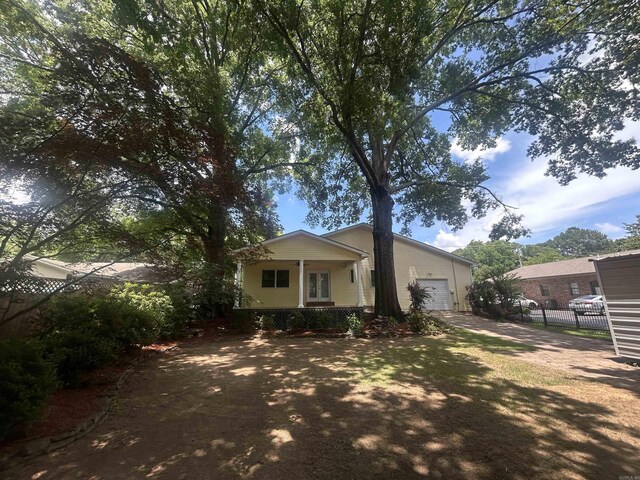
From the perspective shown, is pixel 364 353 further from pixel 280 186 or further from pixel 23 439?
pixel 280 186

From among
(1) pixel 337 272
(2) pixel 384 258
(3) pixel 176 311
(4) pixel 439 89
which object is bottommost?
(3) pixel 176 311

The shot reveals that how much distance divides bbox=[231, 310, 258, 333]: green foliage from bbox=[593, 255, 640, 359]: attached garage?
1143cm

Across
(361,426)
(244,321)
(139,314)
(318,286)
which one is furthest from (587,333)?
(139,314)

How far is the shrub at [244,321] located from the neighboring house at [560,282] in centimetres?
2380

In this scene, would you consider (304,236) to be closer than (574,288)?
Yes

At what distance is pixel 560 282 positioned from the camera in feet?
89.2

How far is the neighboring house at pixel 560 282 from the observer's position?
25062 millimetres

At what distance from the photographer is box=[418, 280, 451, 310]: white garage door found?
18.7 m

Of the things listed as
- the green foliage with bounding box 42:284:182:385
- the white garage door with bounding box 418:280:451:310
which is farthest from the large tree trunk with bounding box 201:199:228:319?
the white garage door with bounding box 418:280:451:310

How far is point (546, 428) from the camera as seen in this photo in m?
3.37

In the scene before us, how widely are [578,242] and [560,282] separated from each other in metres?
58.6

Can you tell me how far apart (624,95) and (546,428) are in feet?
45.0

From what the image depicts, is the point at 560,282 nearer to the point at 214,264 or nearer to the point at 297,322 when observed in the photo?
the point at 297,322

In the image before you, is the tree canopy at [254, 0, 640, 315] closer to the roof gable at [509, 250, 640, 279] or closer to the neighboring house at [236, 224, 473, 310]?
the neighboring house at [236, 224, 473, 310]
